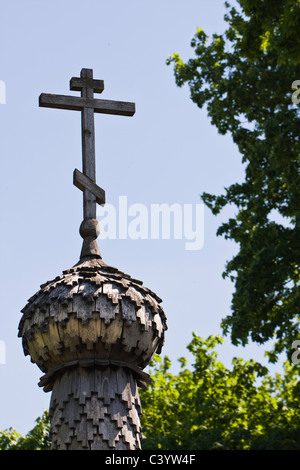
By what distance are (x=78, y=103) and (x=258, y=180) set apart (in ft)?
34.0

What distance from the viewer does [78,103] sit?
17.5 feet

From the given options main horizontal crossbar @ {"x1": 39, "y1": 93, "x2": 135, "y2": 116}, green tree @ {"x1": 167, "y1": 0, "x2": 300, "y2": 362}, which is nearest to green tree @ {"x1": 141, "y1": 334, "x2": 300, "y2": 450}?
green tree @ {"x1": 167, "y1": 0, "x2": 300, "y2": 362}

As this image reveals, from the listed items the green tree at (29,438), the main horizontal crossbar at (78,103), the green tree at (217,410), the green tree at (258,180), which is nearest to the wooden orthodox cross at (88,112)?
the main horizontal crossbar at (78,103)

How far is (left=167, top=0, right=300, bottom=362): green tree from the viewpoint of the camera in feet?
45.2

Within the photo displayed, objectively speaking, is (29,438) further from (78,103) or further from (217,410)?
(78,103)

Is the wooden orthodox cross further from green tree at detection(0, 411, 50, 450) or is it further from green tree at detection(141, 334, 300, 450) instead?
green tree at detection(0, 411, 50, 450)

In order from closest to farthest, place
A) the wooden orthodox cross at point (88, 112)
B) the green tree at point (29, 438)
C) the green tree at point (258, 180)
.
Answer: the wooden orthodox cross at point (88, 112) < the green tree at point (258, 180) < the green tree at point (29, 438)

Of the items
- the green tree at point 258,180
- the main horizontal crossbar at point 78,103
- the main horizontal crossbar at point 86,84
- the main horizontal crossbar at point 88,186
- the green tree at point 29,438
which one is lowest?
the main horizontal crossbar at point 88,186

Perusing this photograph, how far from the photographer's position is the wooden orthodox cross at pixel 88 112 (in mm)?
4957

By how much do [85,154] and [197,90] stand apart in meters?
11.9

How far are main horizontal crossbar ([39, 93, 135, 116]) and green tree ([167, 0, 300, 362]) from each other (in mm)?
7251

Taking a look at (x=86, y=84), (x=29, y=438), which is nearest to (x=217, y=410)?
(x=29, y=438)

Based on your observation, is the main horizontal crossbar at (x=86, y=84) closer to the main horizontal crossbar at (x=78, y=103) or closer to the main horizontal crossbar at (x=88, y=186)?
the main horizontal crossbar at (x=78, y=103)
